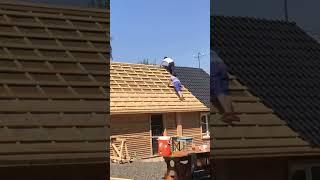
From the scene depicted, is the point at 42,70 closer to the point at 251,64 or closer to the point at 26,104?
the point at 26,104

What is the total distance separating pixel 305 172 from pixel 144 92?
7.62m

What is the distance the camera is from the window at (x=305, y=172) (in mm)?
5617

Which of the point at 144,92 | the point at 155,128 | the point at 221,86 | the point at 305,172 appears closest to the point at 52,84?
the point at 221,86

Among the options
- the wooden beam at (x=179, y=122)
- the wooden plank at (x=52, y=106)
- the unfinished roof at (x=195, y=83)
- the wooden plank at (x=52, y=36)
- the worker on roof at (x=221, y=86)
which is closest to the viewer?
the wooden plank at (x=52, y=106)

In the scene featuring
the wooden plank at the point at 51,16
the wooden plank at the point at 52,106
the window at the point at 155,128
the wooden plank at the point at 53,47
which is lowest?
the window at the point at 155,128

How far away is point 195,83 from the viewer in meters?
13.8

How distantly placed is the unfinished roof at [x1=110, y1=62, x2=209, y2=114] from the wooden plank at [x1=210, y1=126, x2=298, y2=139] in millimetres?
6424

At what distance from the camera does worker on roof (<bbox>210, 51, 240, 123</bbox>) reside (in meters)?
5.21

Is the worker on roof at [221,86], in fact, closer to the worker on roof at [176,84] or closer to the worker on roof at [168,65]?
the worker on roof at [168,65]

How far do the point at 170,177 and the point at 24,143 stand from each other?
132 inches

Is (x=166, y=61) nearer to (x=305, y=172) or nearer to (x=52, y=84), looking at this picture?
(x=305, y=172)

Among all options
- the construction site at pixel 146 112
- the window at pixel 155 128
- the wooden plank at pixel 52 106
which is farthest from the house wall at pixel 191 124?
the wooden plank at pixel 52 106

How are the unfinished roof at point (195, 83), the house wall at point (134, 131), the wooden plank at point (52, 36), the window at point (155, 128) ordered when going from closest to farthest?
the wooden plank at point (52, 36) → the house wall at point (134, 131) → the window at point (155, 128) → the unfinished roof at point (195, 83)

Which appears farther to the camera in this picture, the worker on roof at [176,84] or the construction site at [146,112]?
the worker on roof at [176,84]
